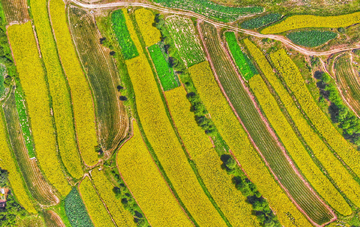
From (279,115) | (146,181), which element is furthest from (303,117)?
(146,181)

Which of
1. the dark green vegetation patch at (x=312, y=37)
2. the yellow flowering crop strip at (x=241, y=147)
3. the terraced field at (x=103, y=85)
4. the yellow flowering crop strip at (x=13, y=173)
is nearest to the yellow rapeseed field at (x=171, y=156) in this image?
the terraced field at (x=103, y=85)

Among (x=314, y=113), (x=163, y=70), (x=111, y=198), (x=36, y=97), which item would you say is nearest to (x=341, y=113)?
(x=314, y=113)

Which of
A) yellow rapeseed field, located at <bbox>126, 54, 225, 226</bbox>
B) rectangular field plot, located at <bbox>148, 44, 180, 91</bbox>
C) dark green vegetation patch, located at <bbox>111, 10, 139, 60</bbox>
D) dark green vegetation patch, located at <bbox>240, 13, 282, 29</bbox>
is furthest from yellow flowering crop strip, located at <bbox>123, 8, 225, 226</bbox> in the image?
dark green vegetation patch, located at <bbox>240, 13, 282, 29</bbox>

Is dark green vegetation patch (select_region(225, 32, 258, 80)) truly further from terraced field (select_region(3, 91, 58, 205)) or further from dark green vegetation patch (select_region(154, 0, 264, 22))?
terraced field (select_region(3, 91, 58, 205))

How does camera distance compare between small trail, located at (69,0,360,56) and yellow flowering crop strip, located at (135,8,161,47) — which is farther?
yellow flowering crop strip, located at (135,8,161,47)

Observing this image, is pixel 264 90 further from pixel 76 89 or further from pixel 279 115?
pixel 76 89

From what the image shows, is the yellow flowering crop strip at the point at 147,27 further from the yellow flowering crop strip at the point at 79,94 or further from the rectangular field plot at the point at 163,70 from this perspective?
the yellow flowering crop strip at the point at 79,94
